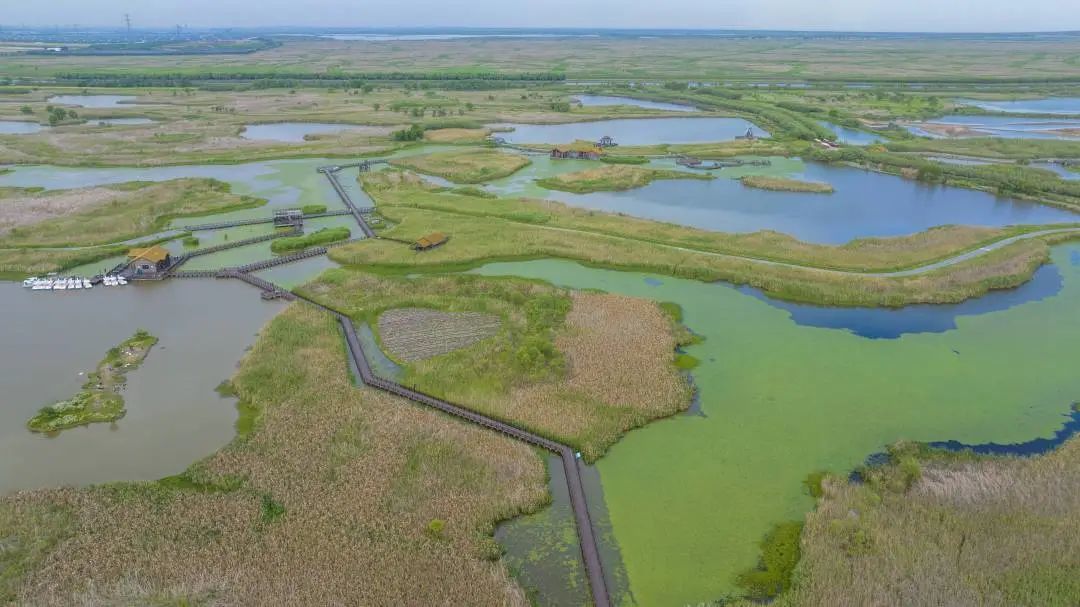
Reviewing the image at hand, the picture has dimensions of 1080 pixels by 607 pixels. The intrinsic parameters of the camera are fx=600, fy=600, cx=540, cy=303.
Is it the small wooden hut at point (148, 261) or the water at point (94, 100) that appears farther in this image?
the water at point (94, 100)

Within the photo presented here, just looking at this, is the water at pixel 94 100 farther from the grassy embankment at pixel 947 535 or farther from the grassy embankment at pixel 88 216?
the grassy embankment at pixel 947 535

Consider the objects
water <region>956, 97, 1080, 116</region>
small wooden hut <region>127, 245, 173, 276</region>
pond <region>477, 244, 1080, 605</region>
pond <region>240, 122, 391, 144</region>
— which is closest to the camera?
pond <region>477, 244, 1080, 605</region>

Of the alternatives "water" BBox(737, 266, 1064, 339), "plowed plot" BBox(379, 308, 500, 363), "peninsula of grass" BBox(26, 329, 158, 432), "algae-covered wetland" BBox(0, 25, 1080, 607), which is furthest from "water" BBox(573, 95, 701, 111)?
"peninsula of grass" BBox(26, 329, 158, 432)

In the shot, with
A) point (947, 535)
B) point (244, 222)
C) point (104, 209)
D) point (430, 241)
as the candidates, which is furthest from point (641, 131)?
point (947, 535)

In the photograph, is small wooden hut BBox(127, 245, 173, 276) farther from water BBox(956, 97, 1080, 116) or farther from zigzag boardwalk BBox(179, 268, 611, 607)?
water BBox(956, 97, 1080, 116)

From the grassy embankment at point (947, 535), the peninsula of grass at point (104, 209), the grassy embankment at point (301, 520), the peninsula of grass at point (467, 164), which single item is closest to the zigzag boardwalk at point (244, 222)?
the peninsula of grass at point (104, 209)

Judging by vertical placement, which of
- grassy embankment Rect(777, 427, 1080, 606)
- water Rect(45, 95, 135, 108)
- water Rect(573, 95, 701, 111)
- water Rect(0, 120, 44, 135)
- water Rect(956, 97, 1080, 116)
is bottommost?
grassy embankment Rect(777, 427, 1080, 606)
